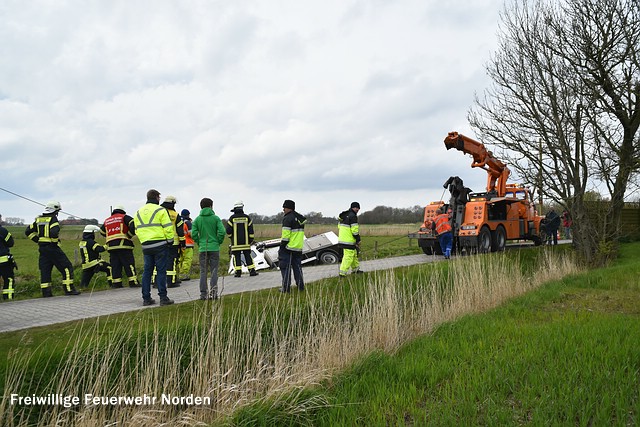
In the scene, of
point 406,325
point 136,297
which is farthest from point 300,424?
point 136,297

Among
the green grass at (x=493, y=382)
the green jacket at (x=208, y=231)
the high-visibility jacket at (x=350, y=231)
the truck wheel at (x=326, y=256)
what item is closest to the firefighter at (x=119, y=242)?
the green jacket at (x=208, y=231)

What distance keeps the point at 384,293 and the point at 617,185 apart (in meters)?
10.5

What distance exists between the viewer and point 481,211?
14.6m

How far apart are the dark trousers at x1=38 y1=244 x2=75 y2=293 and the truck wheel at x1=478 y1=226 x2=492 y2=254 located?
11.4 metres

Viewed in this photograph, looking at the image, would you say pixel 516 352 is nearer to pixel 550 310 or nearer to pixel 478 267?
A: pixel 550 310

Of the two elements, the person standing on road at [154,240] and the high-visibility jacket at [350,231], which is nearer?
the person standing on road at [154,240]

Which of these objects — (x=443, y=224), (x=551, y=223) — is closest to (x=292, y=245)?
(x=443, y=224)

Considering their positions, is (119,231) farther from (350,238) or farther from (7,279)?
(350,238)

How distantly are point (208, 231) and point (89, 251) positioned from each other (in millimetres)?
4088

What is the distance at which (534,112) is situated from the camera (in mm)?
14000

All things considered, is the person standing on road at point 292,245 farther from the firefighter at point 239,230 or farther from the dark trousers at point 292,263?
the firefighter at point 239,230

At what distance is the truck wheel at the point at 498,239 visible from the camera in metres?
15.4

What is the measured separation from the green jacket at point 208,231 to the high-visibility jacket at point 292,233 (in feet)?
3.87

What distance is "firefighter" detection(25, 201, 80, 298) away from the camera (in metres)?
9.26
